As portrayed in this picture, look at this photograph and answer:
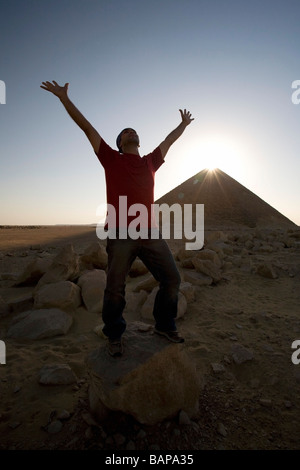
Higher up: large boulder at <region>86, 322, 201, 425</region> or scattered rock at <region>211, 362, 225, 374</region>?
large boulder at <region>86, 322, 201, 425</region>

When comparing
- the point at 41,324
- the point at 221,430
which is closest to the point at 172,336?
the point at 221,430

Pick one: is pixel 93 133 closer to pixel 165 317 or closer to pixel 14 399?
pixel 165 317

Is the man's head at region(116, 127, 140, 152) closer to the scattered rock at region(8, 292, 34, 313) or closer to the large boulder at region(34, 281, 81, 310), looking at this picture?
the large boulder at region(34, 281, 81, 310)

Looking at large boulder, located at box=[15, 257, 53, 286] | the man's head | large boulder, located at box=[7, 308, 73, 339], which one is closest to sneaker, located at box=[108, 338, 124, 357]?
large boulder, located at box=[7, 308, 73, 339]

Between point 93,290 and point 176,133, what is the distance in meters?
2.53

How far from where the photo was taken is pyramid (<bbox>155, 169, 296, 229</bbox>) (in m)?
49.5

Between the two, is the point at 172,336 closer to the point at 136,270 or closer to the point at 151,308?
the point at 151,308

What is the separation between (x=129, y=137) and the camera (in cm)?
222

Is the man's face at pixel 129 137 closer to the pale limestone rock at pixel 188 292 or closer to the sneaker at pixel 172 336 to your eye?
the sneaker at pixel 172 336

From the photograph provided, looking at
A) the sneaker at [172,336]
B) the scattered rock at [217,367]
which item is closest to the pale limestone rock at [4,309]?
the sneaker at [172,336]

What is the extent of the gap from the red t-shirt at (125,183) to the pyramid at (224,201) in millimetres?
44175

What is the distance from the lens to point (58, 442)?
1.62m

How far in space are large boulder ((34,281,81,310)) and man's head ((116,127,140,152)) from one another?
2.32 metres

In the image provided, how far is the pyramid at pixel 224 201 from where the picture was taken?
49541 millimetres
